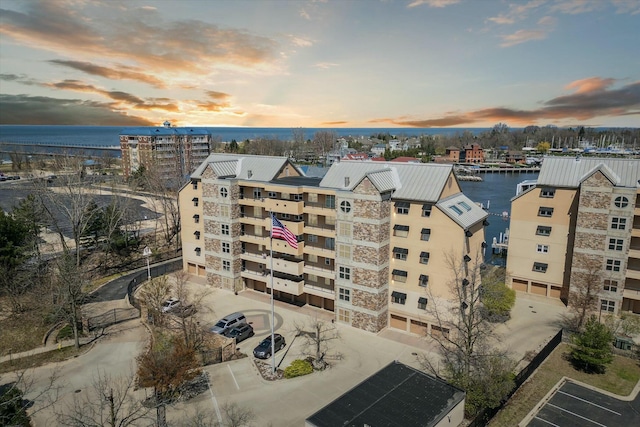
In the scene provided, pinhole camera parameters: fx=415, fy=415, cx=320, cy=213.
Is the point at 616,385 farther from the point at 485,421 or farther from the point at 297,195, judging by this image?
the point at 297,195

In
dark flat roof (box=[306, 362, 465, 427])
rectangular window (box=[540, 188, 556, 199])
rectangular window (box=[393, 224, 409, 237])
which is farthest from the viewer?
rectangular window (box=[540, 188, 556, 199])

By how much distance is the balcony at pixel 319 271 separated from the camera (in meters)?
47.4

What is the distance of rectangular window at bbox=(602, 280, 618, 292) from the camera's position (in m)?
46.8

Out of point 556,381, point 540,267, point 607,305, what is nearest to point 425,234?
point 556,381

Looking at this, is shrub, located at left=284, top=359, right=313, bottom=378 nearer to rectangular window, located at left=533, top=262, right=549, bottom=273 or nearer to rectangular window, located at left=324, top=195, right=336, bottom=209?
rectangular window, located at left=324, top=195, right=336, bottom=209

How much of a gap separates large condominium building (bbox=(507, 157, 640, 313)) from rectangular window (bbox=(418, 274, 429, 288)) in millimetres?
19198

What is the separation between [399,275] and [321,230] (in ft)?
34.1

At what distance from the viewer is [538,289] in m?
54.1

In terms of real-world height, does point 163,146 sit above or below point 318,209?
above

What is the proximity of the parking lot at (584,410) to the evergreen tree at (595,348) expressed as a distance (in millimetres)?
2776

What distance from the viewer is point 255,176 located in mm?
53500

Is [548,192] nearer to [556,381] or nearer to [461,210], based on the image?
[461,210]

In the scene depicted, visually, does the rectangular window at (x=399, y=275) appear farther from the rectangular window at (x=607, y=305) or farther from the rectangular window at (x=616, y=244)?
the rectangular window at (x=616, y=244)

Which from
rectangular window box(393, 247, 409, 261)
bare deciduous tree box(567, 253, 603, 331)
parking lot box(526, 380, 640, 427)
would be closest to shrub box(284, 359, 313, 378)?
rectangular window box(393, 247, 409, 261)
